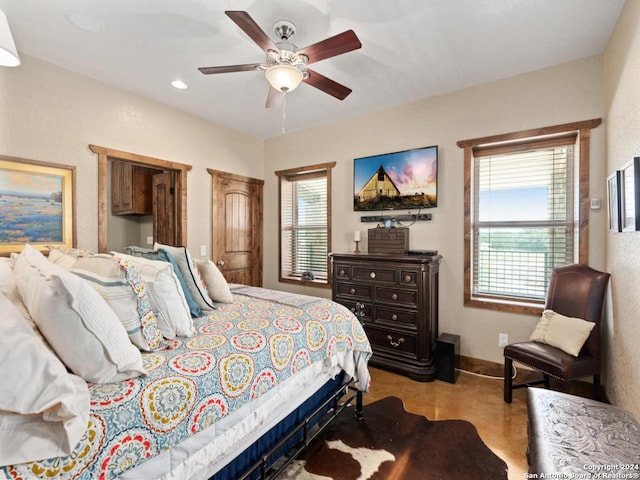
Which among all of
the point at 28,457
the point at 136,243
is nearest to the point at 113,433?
the point at 28,457

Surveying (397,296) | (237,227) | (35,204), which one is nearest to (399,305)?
(397,296)

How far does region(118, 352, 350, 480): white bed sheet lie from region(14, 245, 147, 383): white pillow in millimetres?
316

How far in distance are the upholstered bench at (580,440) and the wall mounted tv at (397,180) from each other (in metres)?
2.23

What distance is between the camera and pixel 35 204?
2.65m

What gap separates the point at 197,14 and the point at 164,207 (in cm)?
247

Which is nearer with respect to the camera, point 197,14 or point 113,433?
point 113,433

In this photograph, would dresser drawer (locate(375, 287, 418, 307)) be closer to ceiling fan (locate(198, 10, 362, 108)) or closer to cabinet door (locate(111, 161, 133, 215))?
ceiling fan (locate(198, 10, 362, 108))

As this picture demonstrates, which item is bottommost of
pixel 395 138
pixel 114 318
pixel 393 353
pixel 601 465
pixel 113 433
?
pixel 393 353

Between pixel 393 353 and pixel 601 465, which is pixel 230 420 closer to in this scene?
pixel 601 465

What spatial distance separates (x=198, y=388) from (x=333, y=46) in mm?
2021

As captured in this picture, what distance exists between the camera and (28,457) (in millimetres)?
808

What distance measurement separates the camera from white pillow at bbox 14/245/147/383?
1051mm

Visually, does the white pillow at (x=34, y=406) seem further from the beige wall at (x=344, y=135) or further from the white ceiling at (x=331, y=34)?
the beige wall at (x=344, y=135)

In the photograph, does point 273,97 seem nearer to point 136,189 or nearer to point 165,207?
point 165,207
